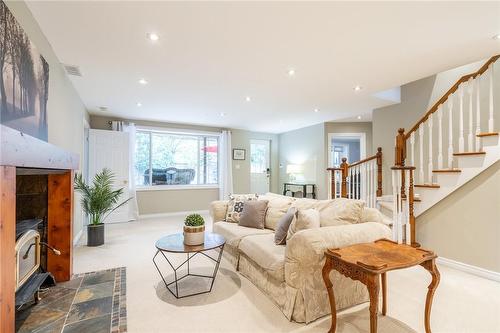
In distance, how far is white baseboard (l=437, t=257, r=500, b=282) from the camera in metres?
2.59

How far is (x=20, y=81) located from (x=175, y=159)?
4.76 meters

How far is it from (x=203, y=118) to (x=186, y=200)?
2240mm

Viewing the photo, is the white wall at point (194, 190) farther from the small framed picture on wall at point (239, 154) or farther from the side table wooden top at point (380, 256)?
the side table wooden top at point (380, 256)

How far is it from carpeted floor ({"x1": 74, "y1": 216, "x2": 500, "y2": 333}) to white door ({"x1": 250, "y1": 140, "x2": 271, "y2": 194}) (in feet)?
15.7

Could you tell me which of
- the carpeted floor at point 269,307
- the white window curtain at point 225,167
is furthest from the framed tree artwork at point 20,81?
the white window curtain at point 225,167

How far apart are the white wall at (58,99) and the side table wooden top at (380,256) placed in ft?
9.20

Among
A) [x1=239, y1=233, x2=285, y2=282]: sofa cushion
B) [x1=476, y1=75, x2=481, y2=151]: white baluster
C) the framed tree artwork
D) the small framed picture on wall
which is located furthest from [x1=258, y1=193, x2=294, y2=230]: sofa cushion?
the small framed picture on wall

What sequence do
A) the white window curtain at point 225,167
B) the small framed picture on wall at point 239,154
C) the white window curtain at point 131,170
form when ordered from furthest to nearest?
the small framed picture on wall at point 239,154, the white window curtain at point 225,167, the white window curtain at point 131,170

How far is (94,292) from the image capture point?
88.9 inches

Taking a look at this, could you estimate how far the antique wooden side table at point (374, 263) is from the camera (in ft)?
4.54

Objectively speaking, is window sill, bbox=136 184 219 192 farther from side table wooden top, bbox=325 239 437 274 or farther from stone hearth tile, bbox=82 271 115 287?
side table wooden top, bbox=325 239 437 274

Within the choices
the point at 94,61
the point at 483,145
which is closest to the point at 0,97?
the point at 94,61

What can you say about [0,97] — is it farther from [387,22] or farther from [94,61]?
[387,22]

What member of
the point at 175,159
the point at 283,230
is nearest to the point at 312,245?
the point at 283,230
